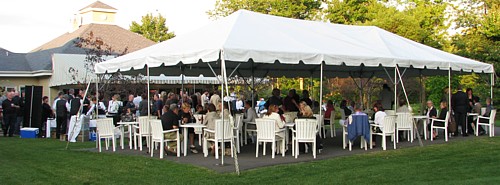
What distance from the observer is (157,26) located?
46.7 meters

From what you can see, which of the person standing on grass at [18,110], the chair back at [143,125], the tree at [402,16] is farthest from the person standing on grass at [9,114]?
the tree at [402,16]

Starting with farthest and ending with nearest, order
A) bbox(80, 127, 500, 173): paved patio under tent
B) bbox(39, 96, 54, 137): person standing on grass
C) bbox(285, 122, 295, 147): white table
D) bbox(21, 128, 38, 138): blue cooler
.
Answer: bbox(39, 96, 54, 137): person standing on grass < bbox(21, 128, 38, 138): blue cooler < bbox(285, 122, 295, 147): white table < bbox(80, 127, 500, 173): paved patio under tent

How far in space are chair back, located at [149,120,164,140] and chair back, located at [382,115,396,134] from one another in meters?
4.71

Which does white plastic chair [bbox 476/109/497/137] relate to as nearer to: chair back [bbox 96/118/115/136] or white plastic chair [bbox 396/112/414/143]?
white plastic chair [bbox 396/112/414/143]

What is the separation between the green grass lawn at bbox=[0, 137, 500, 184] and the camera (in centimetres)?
784

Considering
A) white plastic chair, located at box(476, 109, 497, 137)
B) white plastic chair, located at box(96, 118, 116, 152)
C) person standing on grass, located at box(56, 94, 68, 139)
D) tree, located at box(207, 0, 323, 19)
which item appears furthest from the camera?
tree, located at box(207, 0, 323, 19)

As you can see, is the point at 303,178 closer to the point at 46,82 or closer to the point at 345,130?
the point at 345,130

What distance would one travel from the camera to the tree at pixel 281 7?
113 feet

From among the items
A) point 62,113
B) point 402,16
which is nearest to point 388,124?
point 62,113

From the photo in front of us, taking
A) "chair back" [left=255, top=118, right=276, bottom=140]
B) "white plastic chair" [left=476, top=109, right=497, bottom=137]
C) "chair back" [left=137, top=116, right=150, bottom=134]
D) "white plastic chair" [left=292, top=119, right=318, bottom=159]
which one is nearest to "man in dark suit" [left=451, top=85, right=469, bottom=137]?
"white plastic chair" [left=476, top=109, right=497, bottom=137]

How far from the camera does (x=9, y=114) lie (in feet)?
55.1

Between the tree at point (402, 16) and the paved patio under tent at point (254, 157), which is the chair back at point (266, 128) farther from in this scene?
the tree at point (402, 16)

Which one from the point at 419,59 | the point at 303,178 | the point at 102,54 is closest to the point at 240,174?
the point at 303,178

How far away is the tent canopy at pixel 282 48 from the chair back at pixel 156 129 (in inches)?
44.0
